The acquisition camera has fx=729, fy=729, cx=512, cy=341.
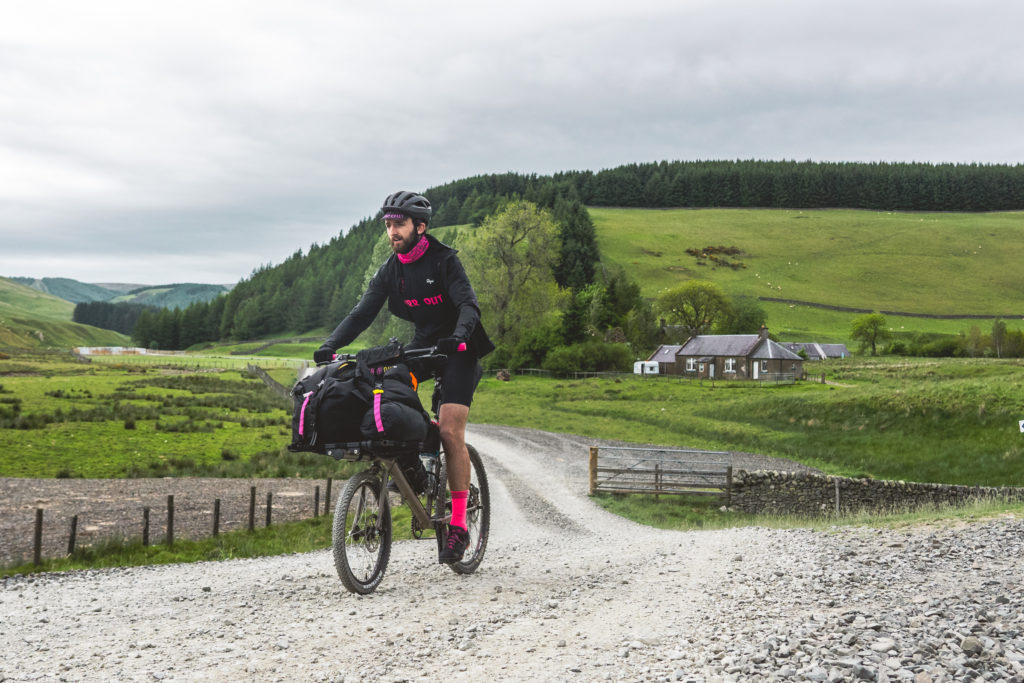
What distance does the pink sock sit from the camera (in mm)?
7848

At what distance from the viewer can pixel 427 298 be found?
7496mm

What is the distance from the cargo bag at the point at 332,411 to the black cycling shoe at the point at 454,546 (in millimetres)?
1833

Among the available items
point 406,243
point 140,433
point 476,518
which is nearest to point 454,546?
point 476,518

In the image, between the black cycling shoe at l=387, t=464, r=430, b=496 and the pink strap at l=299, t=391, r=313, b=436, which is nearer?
the pink strap at l=299, t=391, r=313, b=436

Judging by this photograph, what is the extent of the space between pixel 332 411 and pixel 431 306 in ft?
5.29

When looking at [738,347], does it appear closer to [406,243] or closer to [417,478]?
[417,478]

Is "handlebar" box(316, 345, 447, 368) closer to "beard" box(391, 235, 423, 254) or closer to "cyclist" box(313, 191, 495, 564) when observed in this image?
"cyclist" box(313, 191, 495, 564)

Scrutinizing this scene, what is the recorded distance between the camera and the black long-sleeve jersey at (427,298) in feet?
24.1

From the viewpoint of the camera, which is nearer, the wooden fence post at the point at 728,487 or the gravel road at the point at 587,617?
the gravel road at the point at 587,617

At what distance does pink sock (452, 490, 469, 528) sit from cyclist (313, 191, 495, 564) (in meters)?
0.08

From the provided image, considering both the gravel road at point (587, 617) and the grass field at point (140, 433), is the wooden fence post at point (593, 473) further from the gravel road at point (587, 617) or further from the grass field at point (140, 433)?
the gravel road at point (587, 617)

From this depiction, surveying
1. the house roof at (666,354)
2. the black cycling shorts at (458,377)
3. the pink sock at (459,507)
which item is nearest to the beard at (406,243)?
the black cycling shorts at (458,377)

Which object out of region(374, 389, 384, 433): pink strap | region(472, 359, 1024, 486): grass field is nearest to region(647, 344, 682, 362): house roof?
region(472, 359, 1024, 486): grass field

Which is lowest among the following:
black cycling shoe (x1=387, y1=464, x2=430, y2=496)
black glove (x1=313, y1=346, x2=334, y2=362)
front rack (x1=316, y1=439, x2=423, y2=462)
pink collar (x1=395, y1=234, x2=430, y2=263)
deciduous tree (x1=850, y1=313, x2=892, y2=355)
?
black cycling shoe (x1=387, y1=464, x2=430, y2=496)
